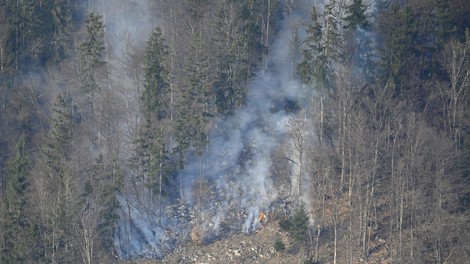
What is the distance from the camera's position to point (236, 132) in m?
66.9

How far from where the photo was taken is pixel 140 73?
2731 inches

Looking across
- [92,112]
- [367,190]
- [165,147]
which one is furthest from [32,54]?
[367,190]

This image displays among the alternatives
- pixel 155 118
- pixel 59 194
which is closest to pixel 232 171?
pixel 155 118

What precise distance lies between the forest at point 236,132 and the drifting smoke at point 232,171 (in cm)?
11

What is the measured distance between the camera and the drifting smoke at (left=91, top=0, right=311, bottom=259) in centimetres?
6050

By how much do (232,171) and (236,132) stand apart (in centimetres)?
339

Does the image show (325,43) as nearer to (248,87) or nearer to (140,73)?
(248,87)

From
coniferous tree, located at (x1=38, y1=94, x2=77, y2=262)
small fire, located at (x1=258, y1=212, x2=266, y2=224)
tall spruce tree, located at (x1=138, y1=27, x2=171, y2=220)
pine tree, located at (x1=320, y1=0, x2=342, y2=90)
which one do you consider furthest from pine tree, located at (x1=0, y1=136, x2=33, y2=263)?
pine tree, located at (x1=320, y1=0, x2=342, y2=90)

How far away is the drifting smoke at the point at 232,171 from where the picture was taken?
6050cm

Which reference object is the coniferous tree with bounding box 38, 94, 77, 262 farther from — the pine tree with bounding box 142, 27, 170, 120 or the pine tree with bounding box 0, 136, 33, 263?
the pine tree with bounding box 142, 27, 170, 120

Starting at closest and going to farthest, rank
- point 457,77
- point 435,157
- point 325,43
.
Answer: point 435,157 → point 457,77 → point 325,43

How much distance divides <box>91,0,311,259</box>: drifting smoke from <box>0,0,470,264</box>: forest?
0.35 ft

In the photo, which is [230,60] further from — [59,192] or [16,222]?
[16,222]

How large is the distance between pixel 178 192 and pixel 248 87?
1046 centimetres
